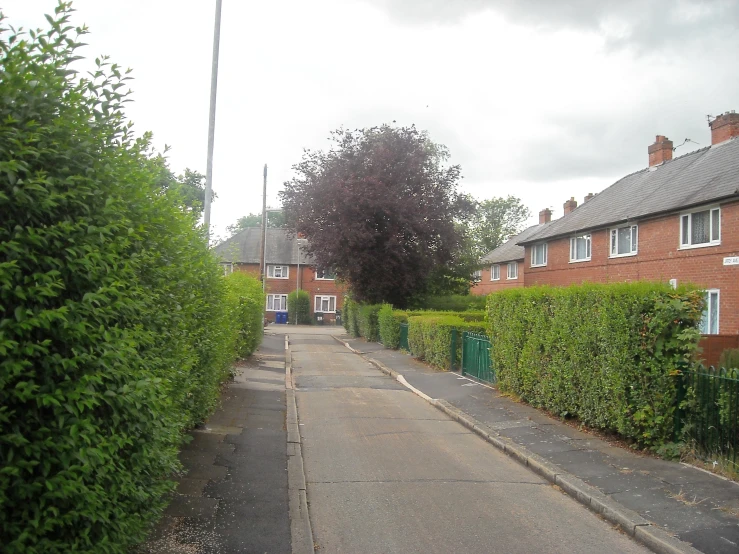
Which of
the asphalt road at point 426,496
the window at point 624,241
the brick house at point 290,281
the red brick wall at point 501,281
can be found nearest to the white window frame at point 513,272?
the red brick wall at point 501,281

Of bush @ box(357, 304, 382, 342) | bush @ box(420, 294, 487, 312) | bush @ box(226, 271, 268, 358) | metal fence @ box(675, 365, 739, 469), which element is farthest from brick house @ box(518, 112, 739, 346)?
bush @ box(357, 304, 382, 342)

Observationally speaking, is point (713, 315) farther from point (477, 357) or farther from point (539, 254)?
point (539, 254)

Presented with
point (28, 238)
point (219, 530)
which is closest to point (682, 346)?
point (219, 530)

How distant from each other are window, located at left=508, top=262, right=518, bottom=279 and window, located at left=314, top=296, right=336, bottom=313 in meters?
19.4

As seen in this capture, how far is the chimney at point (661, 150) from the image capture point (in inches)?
1198

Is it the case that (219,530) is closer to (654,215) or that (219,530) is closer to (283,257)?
(654,215)

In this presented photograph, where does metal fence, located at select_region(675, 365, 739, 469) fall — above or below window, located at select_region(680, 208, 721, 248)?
below

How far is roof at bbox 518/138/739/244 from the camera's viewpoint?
21752 mm

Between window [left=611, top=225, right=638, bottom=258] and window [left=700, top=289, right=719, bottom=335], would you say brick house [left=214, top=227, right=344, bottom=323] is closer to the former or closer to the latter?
window [left=611, top=225, right=638, bottom=258]

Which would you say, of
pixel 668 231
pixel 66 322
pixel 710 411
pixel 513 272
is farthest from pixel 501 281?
pixel 66 322

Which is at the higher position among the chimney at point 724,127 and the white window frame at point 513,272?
the chimney at point 724,127

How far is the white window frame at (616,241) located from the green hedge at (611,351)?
15.4 metres

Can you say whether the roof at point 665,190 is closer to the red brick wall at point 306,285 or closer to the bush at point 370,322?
the bush at point 370,322

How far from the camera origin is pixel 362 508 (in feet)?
21.2
